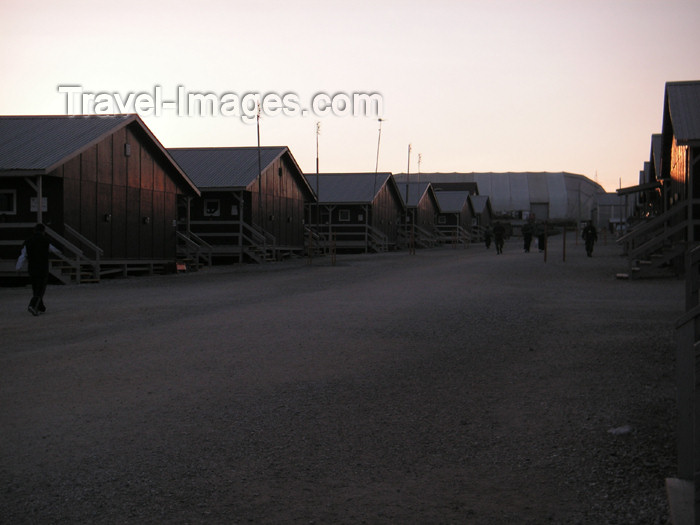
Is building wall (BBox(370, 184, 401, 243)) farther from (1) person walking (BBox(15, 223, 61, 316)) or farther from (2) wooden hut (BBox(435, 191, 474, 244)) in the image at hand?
(1) person walking (BBox(15, 223, 61, 316))

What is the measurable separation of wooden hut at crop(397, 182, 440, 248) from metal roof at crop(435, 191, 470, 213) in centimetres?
354

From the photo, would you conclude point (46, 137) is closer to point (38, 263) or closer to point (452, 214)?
point (38, 263)

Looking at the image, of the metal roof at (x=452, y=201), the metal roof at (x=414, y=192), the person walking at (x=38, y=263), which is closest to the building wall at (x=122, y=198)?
the person walking at (x=38, y=263)

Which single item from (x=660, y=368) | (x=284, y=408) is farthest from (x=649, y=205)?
(x=284, y=408)

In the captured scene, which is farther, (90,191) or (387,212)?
(387,212)

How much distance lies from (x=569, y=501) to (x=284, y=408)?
2.91 meters

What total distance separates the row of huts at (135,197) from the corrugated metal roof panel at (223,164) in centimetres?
5

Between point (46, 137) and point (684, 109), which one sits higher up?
point (684, 109)

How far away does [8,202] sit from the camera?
23.9 meters

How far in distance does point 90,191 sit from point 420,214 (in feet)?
144

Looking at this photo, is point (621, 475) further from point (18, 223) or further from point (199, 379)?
point (18, 223)

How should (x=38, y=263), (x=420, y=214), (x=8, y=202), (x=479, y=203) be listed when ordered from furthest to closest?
1. (x=479, y=203)
2. (x=420, y=214)
3. (x=8, y=202)
4. (x=38, y=263)

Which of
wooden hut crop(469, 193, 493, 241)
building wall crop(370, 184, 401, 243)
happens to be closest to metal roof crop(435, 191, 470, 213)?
wooden hut crop(469, 193, 493, 241)

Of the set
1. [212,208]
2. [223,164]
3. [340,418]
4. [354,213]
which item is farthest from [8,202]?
[354,213]
